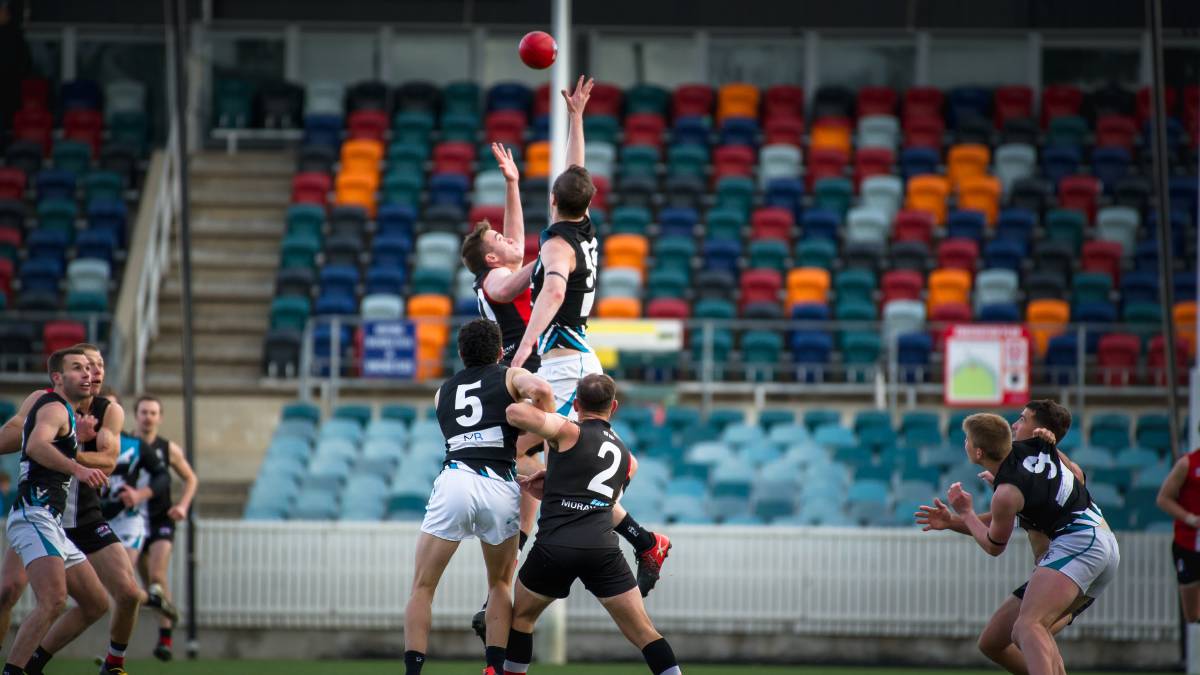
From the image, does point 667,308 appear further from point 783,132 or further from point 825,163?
point 783,132

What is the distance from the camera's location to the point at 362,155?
24.2 metres

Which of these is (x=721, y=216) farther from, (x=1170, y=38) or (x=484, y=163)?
(x=1170, y=38)

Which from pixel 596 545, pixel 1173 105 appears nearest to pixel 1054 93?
pixel 1173 105

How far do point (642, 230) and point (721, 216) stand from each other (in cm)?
112

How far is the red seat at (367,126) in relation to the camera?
24906 mm

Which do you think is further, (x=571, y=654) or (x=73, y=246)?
(x=73, y=246)

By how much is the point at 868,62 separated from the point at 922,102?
6.56 ft

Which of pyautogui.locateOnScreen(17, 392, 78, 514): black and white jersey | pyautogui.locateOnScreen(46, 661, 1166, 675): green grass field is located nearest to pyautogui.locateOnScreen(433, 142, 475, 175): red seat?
pyautogui.locateOnScreen(46, 661, 1166, 675): green grass field

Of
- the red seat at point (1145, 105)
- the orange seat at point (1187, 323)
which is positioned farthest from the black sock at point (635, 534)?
the red seat at point (1145, 105)

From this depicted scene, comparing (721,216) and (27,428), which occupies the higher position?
(721,216)

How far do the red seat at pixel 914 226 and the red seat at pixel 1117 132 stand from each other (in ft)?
11.8

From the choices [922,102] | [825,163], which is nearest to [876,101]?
[922,102]

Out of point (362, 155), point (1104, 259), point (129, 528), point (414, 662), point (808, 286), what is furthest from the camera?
point (362, 155)

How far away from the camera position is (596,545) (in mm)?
8453
